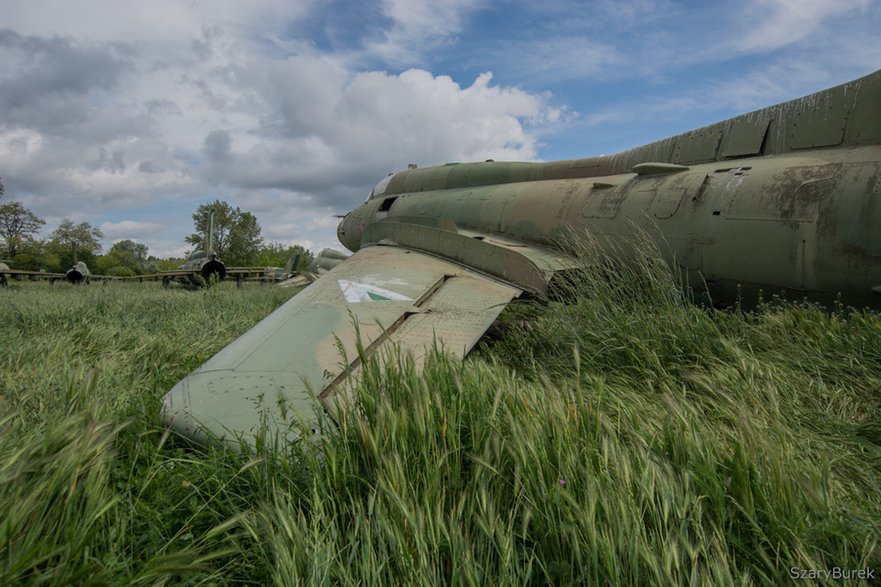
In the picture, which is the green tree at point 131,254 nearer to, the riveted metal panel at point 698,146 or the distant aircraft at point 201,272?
the distant aircraft at point 201,272

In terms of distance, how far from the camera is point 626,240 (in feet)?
19.6

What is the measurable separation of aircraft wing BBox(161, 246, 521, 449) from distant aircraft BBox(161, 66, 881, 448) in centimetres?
1

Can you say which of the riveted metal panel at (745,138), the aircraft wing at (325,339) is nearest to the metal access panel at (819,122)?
the riveted metal panel at (745,138)

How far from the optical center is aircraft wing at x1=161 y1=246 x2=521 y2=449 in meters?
2.73

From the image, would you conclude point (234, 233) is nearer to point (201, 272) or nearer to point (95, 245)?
point (95, 245)

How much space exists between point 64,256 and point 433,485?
2788 inches

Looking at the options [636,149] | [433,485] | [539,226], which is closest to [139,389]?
[433,485]

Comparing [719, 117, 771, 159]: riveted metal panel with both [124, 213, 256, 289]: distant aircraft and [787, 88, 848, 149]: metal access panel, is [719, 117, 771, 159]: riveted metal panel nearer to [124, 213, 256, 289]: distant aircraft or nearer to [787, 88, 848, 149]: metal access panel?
[787, 88, 848, 149]: metal access panel

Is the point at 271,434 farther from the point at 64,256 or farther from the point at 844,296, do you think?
the point at 64,256

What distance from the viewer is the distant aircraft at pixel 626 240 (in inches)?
126

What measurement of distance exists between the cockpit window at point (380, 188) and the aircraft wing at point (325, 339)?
629 cm

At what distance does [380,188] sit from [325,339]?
356 inches

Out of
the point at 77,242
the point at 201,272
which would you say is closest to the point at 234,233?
the point at 77,242

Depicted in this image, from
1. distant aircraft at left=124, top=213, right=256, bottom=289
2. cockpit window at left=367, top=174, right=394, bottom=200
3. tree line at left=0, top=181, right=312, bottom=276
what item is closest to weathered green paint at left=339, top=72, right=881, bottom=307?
cockpit window at left=367, top=174, right=394, bottom=200
